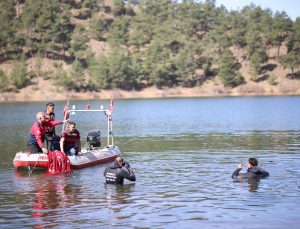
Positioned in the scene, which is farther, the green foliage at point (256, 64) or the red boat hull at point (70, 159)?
the green foliage at point (256, 64)

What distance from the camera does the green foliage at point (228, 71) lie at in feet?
402

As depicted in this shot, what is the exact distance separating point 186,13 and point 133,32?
17.2 metres

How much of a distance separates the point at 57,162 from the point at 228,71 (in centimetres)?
10143

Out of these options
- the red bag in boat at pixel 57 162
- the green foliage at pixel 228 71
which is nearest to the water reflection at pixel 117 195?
the red bag in boat at pixel 57 162

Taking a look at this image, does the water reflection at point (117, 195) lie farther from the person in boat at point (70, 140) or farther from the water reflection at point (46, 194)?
the person in boat at point (70, 140)

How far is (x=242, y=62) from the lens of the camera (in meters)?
136

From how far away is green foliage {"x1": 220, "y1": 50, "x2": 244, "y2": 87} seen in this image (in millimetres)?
122456

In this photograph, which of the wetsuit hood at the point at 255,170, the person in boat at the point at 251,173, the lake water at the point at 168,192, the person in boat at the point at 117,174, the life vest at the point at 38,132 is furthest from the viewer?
the life vest at the point at 38,132

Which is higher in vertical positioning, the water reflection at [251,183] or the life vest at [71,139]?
the life vest at [71,139]

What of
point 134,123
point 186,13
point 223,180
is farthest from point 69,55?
point 223,180

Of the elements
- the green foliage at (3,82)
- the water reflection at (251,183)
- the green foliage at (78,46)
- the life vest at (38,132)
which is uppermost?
the green foliage at (78,46)

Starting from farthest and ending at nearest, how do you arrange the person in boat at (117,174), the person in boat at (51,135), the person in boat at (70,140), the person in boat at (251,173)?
the person in boat at (70,140) → the person in boat at (51,135) → the person in boat at (251,173) → the person in boat at (117,174)

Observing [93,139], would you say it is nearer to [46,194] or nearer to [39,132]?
[39,132]

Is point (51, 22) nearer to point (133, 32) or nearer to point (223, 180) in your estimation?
point (133, 32)
